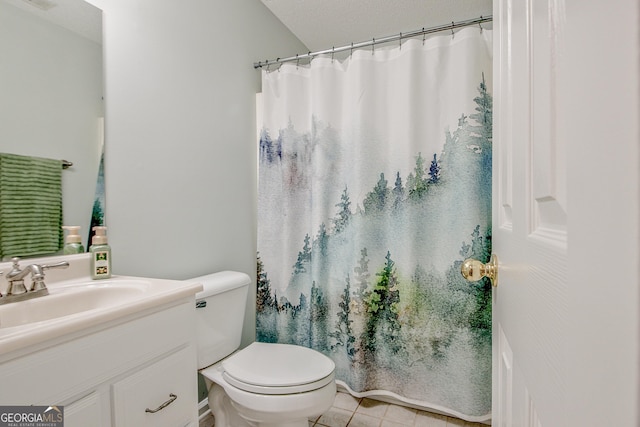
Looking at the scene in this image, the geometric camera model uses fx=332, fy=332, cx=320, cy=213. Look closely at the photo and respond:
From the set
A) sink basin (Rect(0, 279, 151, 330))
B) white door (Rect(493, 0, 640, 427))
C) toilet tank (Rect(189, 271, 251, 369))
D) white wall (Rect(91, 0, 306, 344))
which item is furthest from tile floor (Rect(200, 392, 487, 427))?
white door (Rect(493, 0, 640, 427))

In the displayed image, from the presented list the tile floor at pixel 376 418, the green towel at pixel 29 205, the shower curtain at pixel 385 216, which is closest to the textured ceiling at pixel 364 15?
the shower curtain at pixel 385 216

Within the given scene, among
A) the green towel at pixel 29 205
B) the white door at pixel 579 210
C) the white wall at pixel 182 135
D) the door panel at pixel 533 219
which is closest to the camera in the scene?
the white door at pixel 579 210

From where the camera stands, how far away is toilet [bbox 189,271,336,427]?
4.00ft

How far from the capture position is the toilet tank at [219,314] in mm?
1408

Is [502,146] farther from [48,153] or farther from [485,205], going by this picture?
[48,153]

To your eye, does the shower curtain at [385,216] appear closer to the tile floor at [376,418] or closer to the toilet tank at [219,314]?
the tile floor at [376,418]

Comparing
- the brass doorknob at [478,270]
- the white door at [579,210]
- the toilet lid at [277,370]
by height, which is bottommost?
the toilet lid at [277,370]

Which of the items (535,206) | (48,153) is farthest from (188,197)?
(535,206)

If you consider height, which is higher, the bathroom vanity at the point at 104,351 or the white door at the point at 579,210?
the white door at the point at 579,210

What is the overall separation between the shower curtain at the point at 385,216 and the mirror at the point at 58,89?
891 mm

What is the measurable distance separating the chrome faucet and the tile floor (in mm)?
1116

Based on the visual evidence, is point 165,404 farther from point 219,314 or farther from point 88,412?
point 219,314

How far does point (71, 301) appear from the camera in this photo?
1.00 metres

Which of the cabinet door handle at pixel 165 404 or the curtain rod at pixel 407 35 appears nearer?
the cabinet door handle at pixel 165 404
